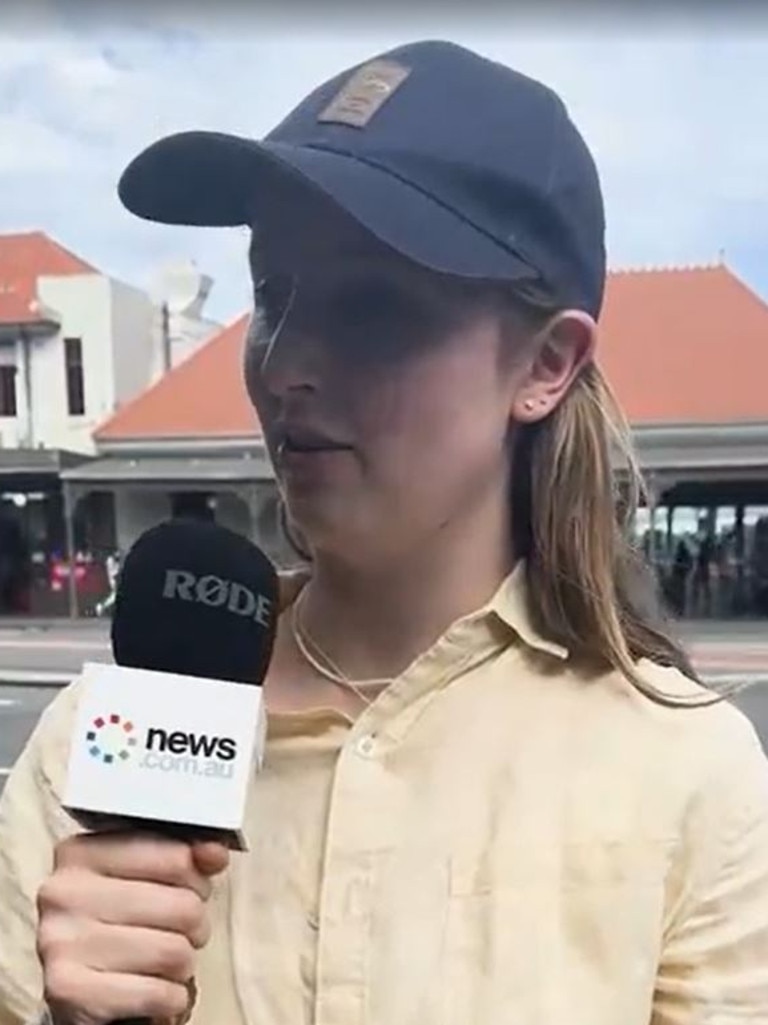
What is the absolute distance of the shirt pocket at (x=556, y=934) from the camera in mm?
708

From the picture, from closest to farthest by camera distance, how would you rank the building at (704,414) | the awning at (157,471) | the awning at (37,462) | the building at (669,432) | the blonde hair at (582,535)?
the blonde hair at (582,535), the building at (704,414), the building at (669,432), the awning at (157,471), the awning at (37,462)

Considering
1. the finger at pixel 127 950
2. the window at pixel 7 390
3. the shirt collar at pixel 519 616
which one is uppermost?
the shirt collar at pixel 519 616

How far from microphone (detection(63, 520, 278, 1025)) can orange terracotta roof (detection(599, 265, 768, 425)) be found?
1246 cm

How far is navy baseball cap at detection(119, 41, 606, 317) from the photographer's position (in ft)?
2.41

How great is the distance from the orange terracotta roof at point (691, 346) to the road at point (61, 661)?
2402 mm

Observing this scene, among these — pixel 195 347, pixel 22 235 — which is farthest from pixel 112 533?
pixel 22 235

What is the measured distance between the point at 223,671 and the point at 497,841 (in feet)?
0.57

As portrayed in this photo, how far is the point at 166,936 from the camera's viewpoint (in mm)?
610

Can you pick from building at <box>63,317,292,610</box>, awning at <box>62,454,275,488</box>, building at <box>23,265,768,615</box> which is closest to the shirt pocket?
building at <box>23,265,768,615</box>

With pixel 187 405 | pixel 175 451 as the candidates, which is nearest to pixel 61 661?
pixel 175 451

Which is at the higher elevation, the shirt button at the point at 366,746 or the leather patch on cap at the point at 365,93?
the leather patch on cap at the point at 365,93

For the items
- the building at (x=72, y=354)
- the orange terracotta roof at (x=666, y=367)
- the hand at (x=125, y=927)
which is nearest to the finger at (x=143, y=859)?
the hand at (x=125, y=927)

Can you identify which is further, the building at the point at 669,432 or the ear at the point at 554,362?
the building at the point at 669,432

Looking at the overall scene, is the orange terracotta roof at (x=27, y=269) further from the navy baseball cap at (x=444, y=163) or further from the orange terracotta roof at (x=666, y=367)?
the navy baseball cap at (x=444, y=163)
